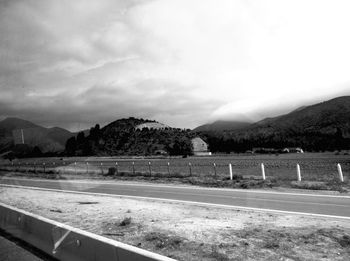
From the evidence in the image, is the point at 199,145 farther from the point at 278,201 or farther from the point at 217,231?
the point at 217,231

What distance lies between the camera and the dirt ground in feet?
22.0

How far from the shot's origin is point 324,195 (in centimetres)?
1588

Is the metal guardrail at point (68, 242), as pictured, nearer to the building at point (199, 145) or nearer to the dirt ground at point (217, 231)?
the dirt ground at point (217, 231)

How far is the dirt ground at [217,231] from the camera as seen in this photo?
672 centimetres

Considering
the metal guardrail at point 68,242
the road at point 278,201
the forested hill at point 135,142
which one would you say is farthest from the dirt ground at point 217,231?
the forested hill at point 135,142

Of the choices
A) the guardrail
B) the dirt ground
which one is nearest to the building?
the guardrail

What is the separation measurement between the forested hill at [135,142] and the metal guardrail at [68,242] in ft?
335

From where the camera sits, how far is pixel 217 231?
8617 mm

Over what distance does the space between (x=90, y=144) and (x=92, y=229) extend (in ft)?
499

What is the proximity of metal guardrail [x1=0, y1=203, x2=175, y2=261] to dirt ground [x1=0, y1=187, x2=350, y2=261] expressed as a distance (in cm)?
158

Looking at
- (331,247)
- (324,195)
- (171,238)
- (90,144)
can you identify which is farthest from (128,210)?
(90,144)

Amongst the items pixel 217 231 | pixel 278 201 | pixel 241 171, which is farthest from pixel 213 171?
pixel 217 231

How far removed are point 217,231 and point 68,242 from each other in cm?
374

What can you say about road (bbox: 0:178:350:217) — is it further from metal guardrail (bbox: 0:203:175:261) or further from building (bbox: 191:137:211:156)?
building (bbox: 191:137:211:156)
